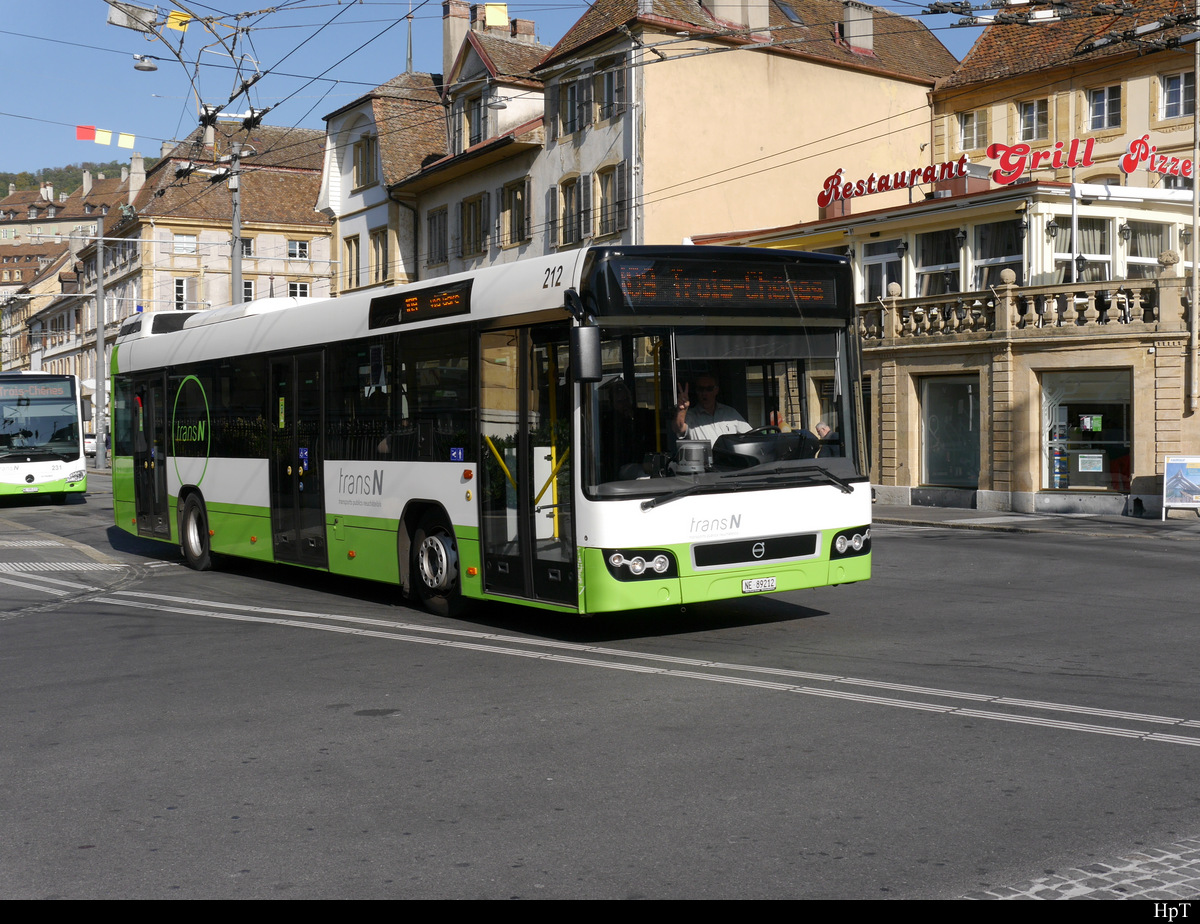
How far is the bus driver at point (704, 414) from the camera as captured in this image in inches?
376

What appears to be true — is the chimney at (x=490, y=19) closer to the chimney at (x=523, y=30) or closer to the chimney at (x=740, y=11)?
the chimney at (x=523, y=30)

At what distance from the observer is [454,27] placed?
154ft

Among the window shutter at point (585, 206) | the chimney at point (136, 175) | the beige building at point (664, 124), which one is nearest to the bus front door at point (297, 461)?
the beige building at point (664, 124)

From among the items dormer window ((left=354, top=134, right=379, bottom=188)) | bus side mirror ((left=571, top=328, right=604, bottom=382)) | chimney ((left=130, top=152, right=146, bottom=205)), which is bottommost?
bus side mirror ((left=571, top=328, right=604, bottom=382))

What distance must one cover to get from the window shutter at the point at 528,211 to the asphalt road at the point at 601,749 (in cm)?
2838

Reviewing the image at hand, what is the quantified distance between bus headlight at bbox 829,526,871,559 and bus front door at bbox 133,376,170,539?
10071 mm

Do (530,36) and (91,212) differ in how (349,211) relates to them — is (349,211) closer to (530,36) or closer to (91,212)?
(530,36)

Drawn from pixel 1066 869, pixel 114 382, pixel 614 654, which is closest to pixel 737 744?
pixel 1066 869

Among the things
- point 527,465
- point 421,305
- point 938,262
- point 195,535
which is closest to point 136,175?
point 938,262

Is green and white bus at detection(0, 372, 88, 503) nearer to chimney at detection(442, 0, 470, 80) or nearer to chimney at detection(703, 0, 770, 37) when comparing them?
chimney at detection(703, 0, 770, 37)

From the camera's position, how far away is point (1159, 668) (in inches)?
348

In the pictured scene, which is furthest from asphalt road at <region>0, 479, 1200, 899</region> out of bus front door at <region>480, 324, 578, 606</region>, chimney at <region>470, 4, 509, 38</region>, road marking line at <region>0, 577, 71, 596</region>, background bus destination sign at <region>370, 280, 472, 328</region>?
chimney at <region>470, 4, 509, 38</region>

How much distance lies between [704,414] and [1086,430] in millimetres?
19844

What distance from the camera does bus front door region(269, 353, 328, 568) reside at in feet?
44.4
